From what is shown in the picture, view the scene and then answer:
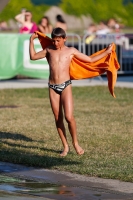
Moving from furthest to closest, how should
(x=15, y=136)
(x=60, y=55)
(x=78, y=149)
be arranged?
(x=15, y=136) < (x=78, y=149) < (x=60, y=55)

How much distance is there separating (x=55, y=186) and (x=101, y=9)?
123 ft

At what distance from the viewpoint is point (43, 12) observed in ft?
145

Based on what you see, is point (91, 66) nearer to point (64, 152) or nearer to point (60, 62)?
point (60, 62)

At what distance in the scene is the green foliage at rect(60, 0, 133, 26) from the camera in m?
44.2

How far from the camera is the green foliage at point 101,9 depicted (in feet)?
145

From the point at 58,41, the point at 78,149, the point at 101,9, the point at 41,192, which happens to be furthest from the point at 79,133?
the point at 101,9

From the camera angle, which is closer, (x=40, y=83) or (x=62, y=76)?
(x=62, y=76)

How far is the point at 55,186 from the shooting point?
716 cm

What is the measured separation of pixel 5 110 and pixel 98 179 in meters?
5.94

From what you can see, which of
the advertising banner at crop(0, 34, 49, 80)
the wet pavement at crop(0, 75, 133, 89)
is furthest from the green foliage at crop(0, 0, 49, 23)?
the advertising banner at crop(0, 34, 49, 80)

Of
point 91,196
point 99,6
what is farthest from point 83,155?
point 99,6

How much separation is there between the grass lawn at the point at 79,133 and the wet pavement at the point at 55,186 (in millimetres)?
234

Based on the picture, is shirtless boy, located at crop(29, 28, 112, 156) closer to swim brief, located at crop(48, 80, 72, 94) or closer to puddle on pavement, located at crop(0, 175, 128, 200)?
swim brief, located at crop(48, 80, 72, 94)

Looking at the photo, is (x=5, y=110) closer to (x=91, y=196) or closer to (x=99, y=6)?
(x=91, y=196)
